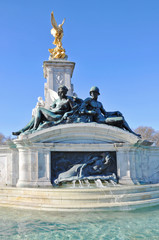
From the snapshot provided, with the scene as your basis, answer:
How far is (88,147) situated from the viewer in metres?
9.45

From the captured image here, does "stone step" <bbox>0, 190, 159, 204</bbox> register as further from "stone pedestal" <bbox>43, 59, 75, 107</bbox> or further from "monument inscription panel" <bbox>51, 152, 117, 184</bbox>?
"stone pedestal" <bbox>43, 59, 75, 107</bbox>

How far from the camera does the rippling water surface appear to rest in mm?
4949

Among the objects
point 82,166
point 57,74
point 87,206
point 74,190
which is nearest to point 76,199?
point 74,190

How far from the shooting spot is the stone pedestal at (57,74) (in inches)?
590

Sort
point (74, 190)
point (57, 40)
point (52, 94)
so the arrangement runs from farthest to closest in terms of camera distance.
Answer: point (57, 40)
point (52, 94)
point (74, 190)

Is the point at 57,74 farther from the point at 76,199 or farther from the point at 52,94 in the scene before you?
the point at 76,199

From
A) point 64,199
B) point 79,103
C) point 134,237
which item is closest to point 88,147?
point 79,103

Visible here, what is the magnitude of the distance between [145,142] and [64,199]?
4582mm

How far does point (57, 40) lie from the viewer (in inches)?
646

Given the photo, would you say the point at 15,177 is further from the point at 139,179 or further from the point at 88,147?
the point at 139,179

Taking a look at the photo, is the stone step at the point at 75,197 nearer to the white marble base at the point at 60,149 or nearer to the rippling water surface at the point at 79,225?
the rippling water surface at the point at 79,225

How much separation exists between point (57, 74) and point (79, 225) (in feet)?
36.8

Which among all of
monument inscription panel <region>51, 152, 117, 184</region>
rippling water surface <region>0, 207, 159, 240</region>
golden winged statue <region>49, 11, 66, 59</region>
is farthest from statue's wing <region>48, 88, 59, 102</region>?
rippling water surface <region>0, 207, 159, 240</region>

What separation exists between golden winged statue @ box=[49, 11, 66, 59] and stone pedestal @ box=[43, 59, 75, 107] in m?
0.81
